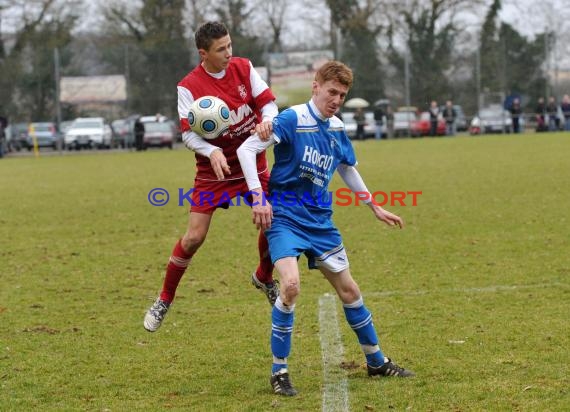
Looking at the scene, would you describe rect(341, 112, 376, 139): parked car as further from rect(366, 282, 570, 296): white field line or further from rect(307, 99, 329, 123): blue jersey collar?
rect(307, 99, 329, 123): blue jersey collar

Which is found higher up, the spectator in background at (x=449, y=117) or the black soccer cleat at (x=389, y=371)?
the spectator in background at (x=449, y=117)

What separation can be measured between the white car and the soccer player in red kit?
34.3m

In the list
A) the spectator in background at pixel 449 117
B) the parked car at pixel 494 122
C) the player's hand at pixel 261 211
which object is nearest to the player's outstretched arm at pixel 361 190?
the player's hand at pixel 261 211

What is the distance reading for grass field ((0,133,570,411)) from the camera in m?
5.07

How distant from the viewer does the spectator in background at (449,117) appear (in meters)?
41.7

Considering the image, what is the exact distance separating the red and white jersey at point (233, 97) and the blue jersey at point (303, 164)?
0.92 meters

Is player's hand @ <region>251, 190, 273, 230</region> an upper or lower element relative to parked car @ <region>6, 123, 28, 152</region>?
lower

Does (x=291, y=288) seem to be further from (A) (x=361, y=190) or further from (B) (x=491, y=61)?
(B) (x=491, y=61)

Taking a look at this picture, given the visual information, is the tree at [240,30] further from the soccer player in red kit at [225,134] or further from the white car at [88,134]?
the soccer player in red kit at [225,134]

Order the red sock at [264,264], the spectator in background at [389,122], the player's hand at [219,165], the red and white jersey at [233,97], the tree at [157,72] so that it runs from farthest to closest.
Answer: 1. the spectator in background at [389,122]
2. the tree at [157,72]
3. the red sock at [264,264]
4. the red and white jersey at [233,97]
5. the player's hand at [219,165]

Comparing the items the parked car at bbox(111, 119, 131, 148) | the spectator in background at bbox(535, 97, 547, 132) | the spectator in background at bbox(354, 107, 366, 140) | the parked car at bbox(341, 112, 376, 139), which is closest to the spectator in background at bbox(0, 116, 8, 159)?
the parked car at bbox(111, 119, 131, 148)

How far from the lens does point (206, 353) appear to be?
6047 mm

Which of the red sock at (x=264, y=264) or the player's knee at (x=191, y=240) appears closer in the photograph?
the player's knee at (x=191, y=240)

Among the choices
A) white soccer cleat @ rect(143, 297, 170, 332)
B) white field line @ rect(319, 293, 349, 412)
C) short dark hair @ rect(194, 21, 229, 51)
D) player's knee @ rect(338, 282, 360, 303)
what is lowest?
white field line @ rect(319, 293, 349, 412)
